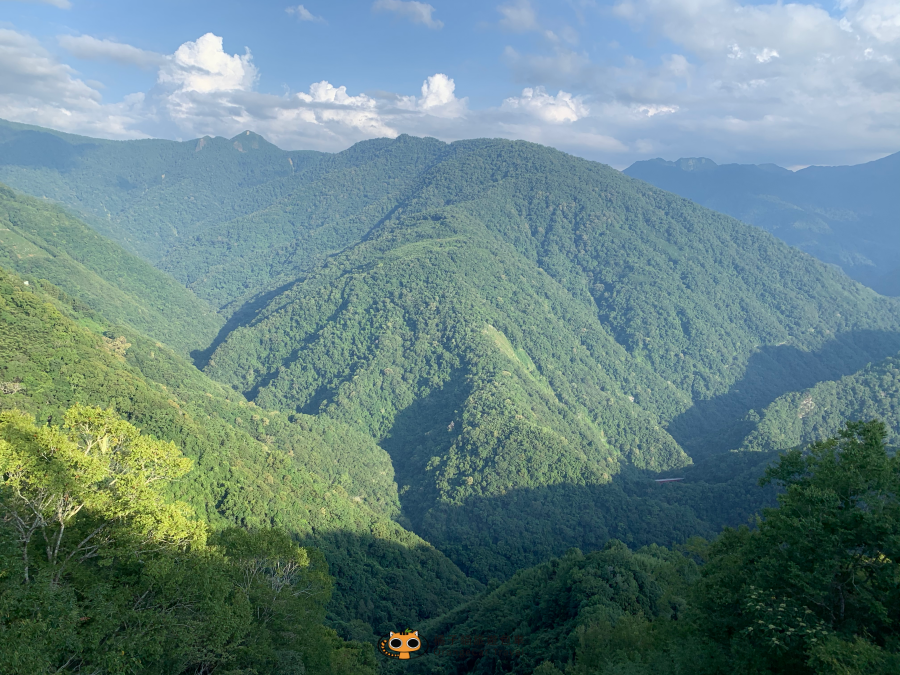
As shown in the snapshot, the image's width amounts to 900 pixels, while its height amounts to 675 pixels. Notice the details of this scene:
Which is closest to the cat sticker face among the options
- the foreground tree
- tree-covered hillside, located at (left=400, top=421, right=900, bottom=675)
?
tree-covered hillside, located at (left=400, top=421, right=900, bottom=675)

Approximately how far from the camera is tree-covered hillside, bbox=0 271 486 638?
93.4 m

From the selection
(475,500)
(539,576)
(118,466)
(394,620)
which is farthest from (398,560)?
(118,466)

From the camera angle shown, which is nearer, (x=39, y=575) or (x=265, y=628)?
(x=39, y=575)

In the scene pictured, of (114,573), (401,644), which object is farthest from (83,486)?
(401,644)

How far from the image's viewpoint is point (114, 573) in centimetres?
2727

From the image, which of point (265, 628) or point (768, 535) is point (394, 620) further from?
point (768, 535)

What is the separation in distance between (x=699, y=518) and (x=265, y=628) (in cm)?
17699

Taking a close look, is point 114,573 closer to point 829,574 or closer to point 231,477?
point 829,574

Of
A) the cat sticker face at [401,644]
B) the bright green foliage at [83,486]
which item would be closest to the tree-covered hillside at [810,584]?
the bright green foliage at [83,486]

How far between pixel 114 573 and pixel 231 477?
87984mm

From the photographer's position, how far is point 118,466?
33.6 metres

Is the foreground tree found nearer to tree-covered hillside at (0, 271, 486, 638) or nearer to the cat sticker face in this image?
the cat sticker face

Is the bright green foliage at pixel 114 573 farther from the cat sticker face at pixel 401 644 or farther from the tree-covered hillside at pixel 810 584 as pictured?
the cat sticker face at pixel 401 644

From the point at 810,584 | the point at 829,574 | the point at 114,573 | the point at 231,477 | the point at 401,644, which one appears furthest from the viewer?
the point at 231,477
